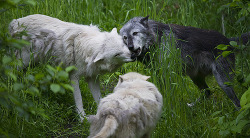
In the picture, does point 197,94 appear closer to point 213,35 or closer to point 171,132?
point 213,35

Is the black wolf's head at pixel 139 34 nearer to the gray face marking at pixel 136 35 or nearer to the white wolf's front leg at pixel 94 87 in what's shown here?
the gray face marking at pixel 136 35

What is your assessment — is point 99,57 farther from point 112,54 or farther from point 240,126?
point 240,126

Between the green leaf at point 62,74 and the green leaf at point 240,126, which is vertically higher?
the green leaf at point 62,74

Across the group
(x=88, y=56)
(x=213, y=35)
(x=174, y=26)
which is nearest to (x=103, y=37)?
(x=88, y=56)

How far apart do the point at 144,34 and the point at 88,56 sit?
138 centimetres

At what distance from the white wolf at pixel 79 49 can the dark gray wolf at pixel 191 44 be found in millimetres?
704

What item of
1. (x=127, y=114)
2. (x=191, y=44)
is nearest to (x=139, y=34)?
(x=191, y=44)

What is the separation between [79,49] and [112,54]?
0.57m

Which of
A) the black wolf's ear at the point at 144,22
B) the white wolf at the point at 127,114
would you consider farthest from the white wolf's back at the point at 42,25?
the white wolf at the point at 127,114

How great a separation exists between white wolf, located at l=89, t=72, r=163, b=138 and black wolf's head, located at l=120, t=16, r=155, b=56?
6.51ft

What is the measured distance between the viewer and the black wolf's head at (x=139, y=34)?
5.75 meters

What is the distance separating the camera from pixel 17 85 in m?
2.39

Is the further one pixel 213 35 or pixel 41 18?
pixel 213 35

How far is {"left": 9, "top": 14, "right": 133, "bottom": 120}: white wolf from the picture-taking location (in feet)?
16.2
